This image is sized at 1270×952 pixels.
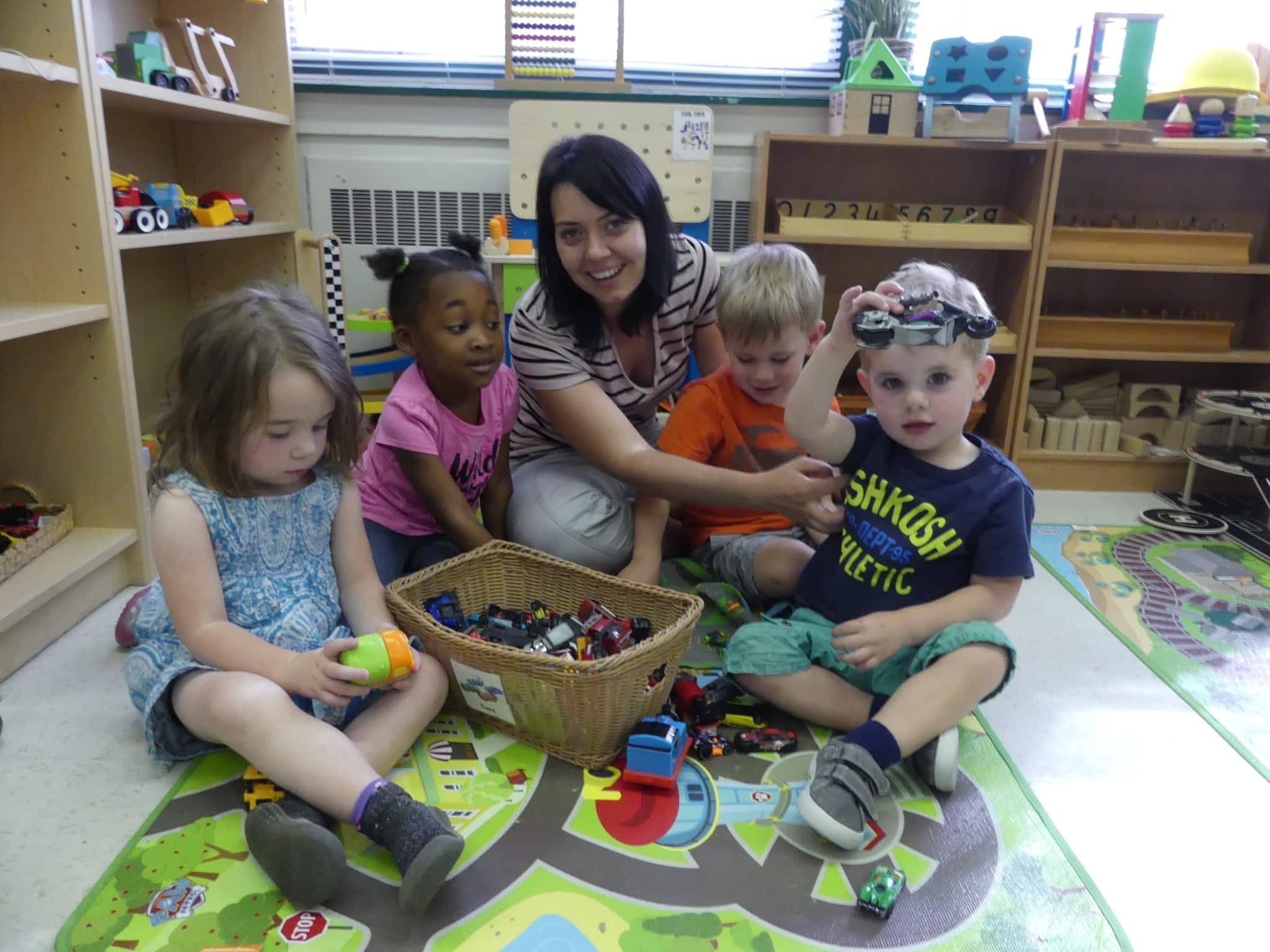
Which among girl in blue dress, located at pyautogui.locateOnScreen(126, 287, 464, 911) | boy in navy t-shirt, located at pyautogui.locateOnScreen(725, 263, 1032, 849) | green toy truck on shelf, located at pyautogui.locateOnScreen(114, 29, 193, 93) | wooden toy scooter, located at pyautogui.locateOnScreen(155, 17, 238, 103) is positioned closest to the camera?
girl in blue dress, located at pyautogui.locateOnScreen(126, 287, 464, 911)

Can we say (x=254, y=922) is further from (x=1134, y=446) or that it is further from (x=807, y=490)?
(x=1134, y=446)

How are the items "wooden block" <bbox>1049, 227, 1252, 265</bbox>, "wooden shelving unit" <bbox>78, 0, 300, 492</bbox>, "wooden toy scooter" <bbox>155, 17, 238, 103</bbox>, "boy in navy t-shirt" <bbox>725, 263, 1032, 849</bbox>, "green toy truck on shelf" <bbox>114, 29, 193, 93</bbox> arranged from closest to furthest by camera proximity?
"boy in navy t-shirt" <bbox>725, 263, 1032, 849</bbox> < "green toy truck on shelf" <bbox>114, 29, 193, 93</bbox> < "wooden toy scooter" <bbox>155, 17, 238, 103</bbox> < "wooden shelving unit" <bbox>78, 0, 300, 492</bbox> < "wooden block" <bbox>1049, 227, 1252, 265</bbox>

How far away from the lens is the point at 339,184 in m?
2.54

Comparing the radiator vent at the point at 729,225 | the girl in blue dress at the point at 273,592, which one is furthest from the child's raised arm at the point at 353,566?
the radiator vent at the point at 729,225

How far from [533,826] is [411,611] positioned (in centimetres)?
31

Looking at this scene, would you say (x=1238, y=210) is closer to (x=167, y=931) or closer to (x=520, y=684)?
(x=520, y=684)

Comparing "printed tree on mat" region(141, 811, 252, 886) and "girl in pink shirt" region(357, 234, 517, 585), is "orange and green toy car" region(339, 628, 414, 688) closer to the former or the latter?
"printed tree on mat" region(141, 811, 252, 886)

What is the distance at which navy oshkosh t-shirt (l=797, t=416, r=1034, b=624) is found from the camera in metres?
1.13

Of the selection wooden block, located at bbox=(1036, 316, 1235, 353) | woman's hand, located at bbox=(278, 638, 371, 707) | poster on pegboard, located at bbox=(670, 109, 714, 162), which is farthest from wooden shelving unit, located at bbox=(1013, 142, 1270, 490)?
woman's hand, located at bbox=(278, 638, 371, 707)

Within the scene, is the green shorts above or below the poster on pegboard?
below

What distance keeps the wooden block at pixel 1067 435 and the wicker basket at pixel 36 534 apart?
224cm

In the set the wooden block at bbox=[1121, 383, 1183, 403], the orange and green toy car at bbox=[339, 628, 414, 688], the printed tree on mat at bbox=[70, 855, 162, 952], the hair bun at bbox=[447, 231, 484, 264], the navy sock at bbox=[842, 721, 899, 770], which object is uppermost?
the hair bun at bbox=[447, 231, 484, 264]

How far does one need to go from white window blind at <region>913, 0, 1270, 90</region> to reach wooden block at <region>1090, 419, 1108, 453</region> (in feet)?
3.11

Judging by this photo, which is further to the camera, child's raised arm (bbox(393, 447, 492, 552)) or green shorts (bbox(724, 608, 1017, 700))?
child's raised arm (bbox(393, 447, 492, 552))
